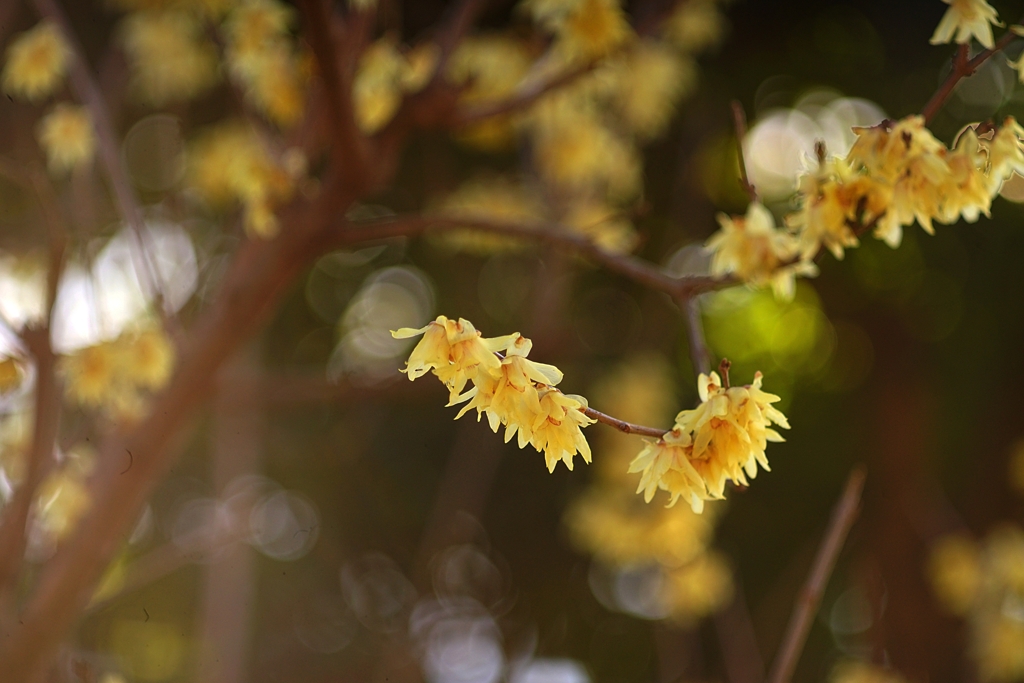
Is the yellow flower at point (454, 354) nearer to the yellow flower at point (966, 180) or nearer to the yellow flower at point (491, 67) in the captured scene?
the yellow flower at point (966, 180)

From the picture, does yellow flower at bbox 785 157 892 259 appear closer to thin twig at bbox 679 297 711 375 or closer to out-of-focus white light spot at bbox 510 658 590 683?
thin twig at bbox 679 297 711 375

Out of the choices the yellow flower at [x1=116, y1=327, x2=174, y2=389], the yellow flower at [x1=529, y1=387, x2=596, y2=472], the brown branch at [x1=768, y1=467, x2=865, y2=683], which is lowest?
the brown branch at [x1=768, y1=467, x2=865, y2=683]

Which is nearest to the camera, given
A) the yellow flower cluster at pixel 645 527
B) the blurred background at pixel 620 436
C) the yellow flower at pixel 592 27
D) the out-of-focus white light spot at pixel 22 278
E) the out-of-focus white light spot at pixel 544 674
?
the yellow flower at pixel 592 27

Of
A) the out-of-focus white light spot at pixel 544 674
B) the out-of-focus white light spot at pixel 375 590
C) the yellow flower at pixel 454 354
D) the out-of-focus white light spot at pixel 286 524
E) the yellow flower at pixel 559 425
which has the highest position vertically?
the yellow flower at pixel 454 354

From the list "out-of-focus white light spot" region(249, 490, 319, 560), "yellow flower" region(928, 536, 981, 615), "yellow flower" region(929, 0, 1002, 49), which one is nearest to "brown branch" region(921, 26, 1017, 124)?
"yellow flower" region(929, 0, 1002, 49)

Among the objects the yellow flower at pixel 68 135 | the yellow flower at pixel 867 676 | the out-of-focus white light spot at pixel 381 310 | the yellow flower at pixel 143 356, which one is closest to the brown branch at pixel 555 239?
the yellow flower at pixel 143 356

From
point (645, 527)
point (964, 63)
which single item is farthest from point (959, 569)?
point (964, 63)
